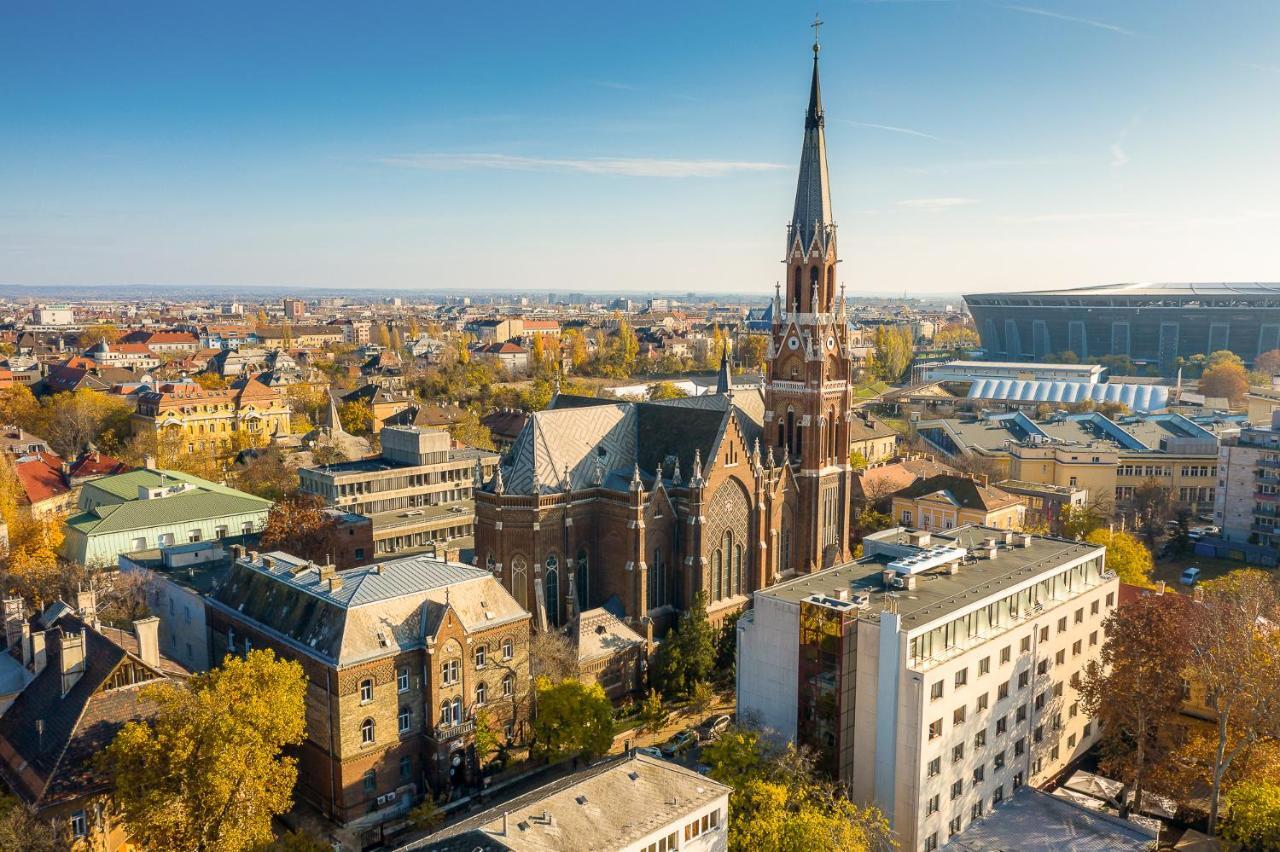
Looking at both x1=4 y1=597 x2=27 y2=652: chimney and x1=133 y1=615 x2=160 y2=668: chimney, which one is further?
x1=4 y1=597 x2=27 y2=652: chimney

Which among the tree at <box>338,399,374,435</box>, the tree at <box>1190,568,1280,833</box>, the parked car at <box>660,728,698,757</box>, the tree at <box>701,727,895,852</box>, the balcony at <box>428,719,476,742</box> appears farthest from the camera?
the tree at <box>338,399,374,435</box>

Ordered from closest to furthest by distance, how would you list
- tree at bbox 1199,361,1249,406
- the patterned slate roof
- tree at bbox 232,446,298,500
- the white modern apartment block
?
the white modern apartment block < the patterned slate roof < tree at bbox 232,446,298,500 < tree at bbox 1199,361,1249,406

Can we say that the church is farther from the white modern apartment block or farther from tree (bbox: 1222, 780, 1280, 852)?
tree (bbox: 1222, 780, 1280, 852)

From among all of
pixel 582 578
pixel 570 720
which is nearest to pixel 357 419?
pixel 582 578

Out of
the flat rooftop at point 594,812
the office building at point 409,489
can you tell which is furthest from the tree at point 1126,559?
the office building at point 409,489

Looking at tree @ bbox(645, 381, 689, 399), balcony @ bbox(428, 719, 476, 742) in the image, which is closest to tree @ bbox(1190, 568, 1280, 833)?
balcony @ bbox(428, 719, 476, 742)

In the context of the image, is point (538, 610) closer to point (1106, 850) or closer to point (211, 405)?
point (1106, 850)

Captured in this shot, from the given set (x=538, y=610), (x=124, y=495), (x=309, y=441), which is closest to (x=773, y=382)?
(x=538, y=610)
